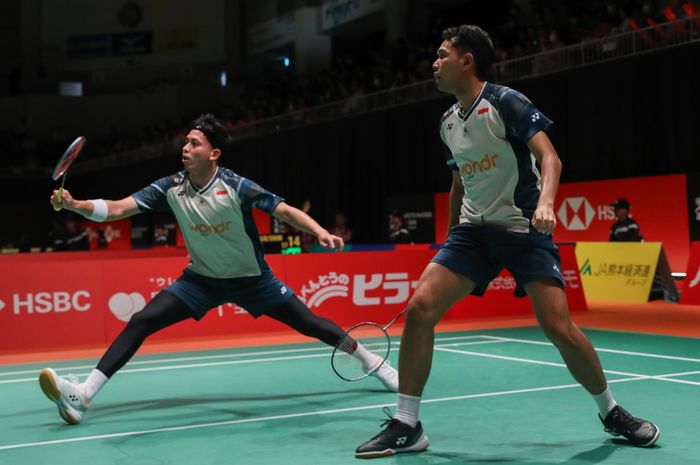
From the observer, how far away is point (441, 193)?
1856 cm

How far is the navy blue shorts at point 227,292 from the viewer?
5.49m

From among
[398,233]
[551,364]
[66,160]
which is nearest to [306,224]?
[66,160]

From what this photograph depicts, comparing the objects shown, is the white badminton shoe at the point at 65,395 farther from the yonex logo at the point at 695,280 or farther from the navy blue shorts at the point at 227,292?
the yonex logo at the point at 695,280

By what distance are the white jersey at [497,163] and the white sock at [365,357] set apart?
5.71ft

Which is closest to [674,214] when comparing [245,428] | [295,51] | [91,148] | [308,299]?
[308,299]

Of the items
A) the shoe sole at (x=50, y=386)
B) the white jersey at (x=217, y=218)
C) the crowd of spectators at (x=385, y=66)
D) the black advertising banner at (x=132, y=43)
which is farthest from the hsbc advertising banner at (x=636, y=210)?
the black advertising banner at (x=132, y=43)

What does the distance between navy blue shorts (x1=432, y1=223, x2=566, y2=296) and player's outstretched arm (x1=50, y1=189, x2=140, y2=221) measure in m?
1.96

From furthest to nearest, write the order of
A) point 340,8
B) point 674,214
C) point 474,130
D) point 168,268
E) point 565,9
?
point 340,8, point 565,9, point 674,214, point 168,268, point 474,130

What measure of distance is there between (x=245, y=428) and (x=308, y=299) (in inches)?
209

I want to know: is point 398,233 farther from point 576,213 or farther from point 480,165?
point 480,165

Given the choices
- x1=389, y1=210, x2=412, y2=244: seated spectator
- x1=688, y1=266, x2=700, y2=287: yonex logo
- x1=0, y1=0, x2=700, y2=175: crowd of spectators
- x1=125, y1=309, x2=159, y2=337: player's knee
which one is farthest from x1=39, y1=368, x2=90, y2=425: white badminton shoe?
x1=0, y1=0, x2=700, y2=175: crowd of spectators

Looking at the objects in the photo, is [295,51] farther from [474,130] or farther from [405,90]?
[474,130]

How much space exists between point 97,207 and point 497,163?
235 centimetres

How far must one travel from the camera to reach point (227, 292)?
5539 millimetres
